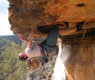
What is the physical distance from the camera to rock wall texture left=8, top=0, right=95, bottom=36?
7.89 ft

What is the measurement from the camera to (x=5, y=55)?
56.0 feet

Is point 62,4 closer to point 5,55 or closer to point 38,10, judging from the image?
point 38,10

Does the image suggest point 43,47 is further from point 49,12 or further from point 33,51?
point 49,12

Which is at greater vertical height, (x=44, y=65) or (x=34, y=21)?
(x=34, y=21)

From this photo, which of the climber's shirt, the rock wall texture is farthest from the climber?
the rock wall texture

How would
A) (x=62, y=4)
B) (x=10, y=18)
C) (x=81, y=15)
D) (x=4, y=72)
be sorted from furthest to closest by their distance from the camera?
(x=4, y=72), (x=10, y=18), (x=81, y=15), (x=62, y=4)

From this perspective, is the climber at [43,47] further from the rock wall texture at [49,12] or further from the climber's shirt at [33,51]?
the rock wall texture at [49,12]

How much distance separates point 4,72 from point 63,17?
44.9ft

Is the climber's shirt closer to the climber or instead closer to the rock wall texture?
the climber

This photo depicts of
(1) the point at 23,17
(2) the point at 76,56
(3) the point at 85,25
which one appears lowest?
(2) the point at 76,56

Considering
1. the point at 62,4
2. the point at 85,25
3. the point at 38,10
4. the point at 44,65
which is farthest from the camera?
the point at 44,65

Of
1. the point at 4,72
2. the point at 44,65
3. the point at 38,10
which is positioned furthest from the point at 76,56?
the point at 4,72

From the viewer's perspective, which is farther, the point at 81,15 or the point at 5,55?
the point at 5,55

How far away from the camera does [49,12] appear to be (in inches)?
105
